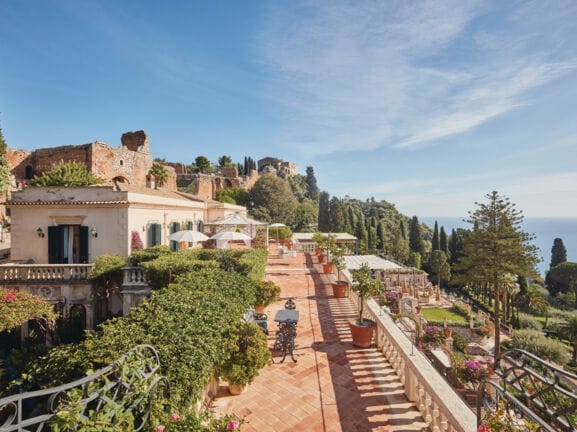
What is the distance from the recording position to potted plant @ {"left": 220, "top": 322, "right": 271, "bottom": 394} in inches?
185

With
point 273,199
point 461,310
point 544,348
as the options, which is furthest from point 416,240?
point 544,348

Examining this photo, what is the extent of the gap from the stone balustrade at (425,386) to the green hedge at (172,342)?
2.87 metres

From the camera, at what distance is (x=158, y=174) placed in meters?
34.0

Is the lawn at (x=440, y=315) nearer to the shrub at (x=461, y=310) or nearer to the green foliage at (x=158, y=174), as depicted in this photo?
the shrub at (x=461, y=310)

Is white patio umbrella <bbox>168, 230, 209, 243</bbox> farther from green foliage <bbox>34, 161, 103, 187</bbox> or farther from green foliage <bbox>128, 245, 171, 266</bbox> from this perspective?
green foliage <bbox>34, 161, 103, 187</bbox>

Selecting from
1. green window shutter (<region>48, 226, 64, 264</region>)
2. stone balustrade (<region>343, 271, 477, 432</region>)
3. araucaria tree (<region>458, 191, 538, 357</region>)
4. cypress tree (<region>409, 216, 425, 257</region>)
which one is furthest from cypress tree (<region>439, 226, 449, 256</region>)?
green window shutter (<region>48, 226, 64, 264</region>)

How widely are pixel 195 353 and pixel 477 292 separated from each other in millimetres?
51607

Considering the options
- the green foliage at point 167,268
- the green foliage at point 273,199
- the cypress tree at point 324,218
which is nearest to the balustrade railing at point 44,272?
the green foliage at point 167,268

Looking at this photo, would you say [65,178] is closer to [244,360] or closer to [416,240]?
[244,360]

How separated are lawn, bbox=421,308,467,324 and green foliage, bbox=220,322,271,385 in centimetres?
2555

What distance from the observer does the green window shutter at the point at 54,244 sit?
45.9ft

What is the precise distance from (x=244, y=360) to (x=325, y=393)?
1.45 metres

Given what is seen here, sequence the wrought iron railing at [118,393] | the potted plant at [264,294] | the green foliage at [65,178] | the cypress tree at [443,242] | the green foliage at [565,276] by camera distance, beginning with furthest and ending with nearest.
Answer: the cypress tree at [443,242] → the green foliage at [565,276] → the green foliage at [65,178] → the potted plant at [264,294] → the wrought iron railing at [118,393]

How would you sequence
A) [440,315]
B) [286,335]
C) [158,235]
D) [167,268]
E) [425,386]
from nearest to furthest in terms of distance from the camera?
[425,386]
[286,335]
[167,268]
[158,235]
[440,315]
